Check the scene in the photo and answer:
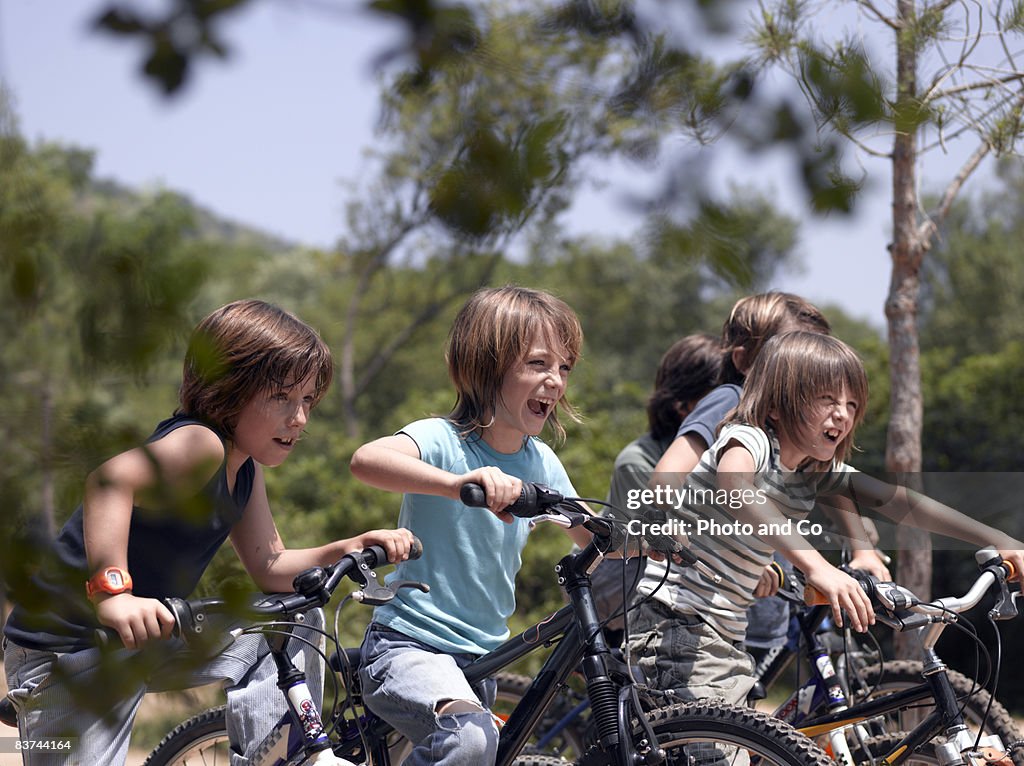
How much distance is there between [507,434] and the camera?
277 cm

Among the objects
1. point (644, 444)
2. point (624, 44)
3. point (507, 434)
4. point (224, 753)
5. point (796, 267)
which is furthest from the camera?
point (644, 444)

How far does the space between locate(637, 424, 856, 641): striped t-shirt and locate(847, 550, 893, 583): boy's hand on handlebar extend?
1.42ft

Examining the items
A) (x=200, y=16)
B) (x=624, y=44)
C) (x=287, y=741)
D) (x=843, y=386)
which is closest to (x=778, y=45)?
(x=624, y=44)

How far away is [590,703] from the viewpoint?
2385 mm

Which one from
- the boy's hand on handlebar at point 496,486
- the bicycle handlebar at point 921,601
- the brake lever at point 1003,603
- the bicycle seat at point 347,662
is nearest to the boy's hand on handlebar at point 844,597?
the bicycle handlebar at point 921,601

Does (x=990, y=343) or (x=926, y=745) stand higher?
(x=990, y=343)

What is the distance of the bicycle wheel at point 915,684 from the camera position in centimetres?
307

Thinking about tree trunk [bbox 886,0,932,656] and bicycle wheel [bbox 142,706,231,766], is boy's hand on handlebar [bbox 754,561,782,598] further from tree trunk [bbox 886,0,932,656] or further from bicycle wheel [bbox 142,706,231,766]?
tree trunk [bbox 886,0,932,656]

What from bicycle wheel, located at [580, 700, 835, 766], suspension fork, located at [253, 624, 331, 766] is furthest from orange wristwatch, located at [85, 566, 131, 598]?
bicycle wheel, located at [580, 700, 835, 766]

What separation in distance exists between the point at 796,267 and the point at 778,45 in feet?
1.36

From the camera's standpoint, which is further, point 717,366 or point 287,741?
point 717,366

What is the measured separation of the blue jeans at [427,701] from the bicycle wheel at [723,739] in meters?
0.22

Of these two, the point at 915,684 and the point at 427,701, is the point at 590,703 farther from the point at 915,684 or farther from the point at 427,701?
the point at 915,684

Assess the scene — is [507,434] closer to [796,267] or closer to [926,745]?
[796,267]
